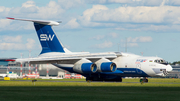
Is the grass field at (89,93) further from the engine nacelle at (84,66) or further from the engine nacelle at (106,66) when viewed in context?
the engine nacelle at (84,66)

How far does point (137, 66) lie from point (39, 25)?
1909cm

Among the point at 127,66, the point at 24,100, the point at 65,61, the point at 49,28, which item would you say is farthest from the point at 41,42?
the point at 24,100

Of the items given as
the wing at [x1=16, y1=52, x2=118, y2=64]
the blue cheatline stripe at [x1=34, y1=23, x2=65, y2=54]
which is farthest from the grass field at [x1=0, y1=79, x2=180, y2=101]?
the blue cheatline stripe at [x1=34, y1=23, x2=65, y2=54]

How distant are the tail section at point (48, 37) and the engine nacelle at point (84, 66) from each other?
15.9ft

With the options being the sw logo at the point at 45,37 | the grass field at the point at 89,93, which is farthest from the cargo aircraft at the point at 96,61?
the grass field at the point at 89,93

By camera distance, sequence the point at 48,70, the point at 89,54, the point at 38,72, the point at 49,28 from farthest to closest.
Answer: the point at 38,72 < the point at 48,70 < the point at 49,28 < the point at 89,54

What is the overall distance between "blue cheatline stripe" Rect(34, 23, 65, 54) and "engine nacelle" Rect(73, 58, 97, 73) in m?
4.96

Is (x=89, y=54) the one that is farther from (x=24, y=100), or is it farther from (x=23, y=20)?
(x=24, y=100)

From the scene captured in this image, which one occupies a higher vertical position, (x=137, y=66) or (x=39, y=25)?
(x=39, y=25)

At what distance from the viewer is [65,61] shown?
5447 centimetres

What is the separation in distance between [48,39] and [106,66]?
42.1 feet

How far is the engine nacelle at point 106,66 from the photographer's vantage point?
4963cm

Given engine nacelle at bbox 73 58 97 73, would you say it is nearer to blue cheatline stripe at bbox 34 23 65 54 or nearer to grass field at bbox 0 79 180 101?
blue cheatline stripe at bbox 34 23 65 54

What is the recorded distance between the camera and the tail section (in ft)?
186
